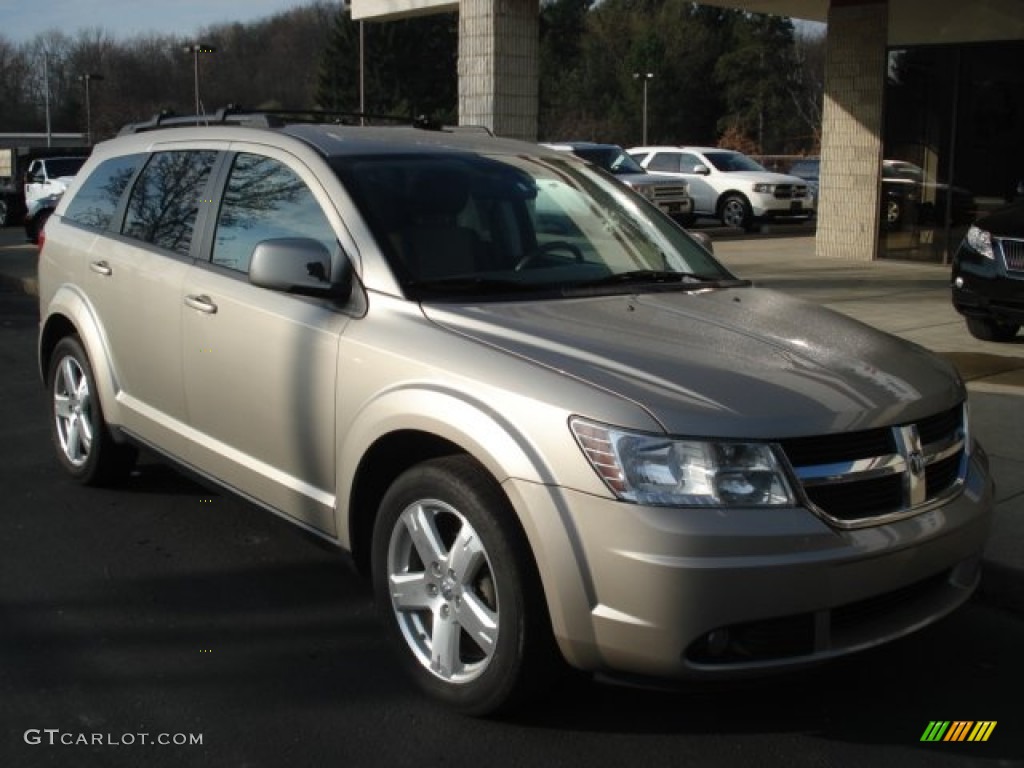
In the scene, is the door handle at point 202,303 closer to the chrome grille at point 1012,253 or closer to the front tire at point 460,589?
the front tire at point 460,589

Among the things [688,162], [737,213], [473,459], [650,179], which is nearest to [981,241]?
[473,459]

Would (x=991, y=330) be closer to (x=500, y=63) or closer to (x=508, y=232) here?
(x=508, y=232)

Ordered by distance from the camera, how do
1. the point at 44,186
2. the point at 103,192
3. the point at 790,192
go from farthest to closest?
the point at 790,192
the point at 44,186
the point at 103,192

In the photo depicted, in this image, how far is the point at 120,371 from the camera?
5324mm

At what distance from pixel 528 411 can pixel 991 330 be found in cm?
750

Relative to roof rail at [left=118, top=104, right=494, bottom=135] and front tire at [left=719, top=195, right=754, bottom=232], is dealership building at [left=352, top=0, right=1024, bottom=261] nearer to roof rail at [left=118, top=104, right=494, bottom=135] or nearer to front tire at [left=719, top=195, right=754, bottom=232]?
front tire at [left=719, top=195, right=754, bottom=232]

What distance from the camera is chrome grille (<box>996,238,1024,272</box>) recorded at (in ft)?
29.1

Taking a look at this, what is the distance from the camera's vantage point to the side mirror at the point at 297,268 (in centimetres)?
387

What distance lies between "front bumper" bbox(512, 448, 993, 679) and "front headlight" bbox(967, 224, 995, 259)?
21.6ft

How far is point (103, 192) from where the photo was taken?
580 centimetres

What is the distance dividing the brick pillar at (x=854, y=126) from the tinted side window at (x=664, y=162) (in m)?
8.98

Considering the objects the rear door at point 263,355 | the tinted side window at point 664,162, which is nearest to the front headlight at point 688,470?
the rear door at point 263,355

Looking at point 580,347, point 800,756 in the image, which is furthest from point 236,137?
point 800,756

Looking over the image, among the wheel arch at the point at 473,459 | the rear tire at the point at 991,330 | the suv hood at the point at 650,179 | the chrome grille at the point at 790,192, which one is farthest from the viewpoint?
the chrome grille at the point at 790,192
